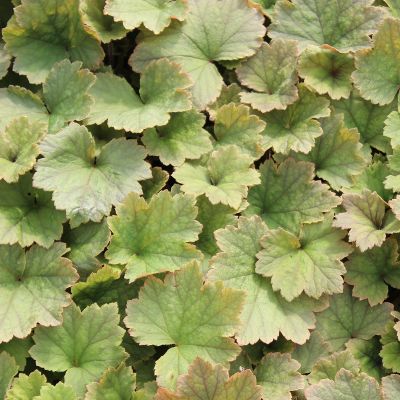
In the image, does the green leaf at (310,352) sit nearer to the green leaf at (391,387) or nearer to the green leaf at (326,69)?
the green leaf at (391,387)

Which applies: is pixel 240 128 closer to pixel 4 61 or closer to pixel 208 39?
pixel 208 39

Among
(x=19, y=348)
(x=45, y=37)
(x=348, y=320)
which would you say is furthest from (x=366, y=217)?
(x=45, y=37)

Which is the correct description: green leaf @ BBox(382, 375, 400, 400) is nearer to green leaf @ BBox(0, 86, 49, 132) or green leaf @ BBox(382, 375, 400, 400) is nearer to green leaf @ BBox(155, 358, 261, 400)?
green leaf @ BBox(155, 358, 261, 400)

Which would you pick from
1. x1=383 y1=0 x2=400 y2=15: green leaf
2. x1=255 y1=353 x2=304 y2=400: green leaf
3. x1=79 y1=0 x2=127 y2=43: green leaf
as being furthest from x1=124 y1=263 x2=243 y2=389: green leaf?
x1=383 y1=0 x2=400 y2=15: green leaf

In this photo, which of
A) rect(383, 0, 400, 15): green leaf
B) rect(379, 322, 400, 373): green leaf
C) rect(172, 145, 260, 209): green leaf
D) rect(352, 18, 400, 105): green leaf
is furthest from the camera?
rect(383, 0, 400, 15): green leaf

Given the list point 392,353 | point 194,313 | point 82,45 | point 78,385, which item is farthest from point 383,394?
point 82,45

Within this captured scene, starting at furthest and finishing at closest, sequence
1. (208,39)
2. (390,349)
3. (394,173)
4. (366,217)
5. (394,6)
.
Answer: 1. (394,6)
2. (208,39)
3. (394,173)
4. (366,217)
5. (390,349)

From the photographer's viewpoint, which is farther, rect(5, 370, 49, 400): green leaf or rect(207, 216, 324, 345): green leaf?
rect(207, 216, 324, 345): green leaf
